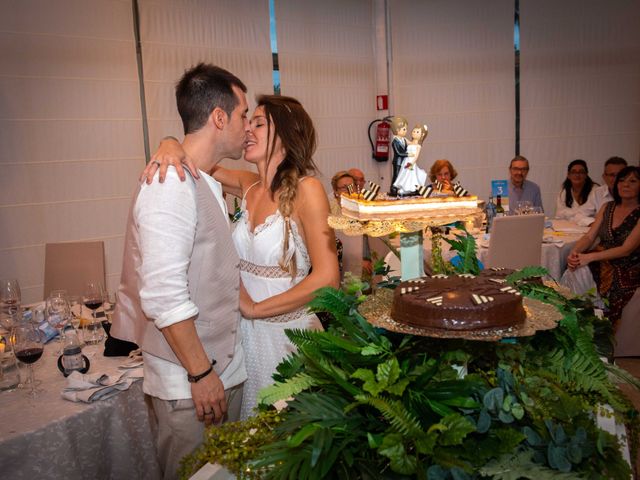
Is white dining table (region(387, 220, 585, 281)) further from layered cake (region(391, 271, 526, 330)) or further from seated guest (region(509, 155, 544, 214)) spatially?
layered cake (region(391, 271, 526, 330))

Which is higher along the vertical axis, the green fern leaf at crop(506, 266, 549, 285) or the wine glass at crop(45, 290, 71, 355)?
the green fern leaf at crop(506, 266, 549, 285)

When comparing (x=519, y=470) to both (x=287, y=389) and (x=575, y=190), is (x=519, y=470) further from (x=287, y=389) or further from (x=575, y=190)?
(x=575, y=190)

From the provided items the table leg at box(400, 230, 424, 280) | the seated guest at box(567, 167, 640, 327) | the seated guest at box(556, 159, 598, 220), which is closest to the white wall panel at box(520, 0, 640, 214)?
the seated guest at box(556, 159, 598, 220)

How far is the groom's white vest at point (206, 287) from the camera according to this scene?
176 centimetres

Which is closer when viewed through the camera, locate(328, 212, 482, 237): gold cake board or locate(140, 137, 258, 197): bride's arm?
locate(328, 212, 482, 237): gold cake board

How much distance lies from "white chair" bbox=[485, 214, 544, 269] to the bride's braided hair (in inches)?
94.8

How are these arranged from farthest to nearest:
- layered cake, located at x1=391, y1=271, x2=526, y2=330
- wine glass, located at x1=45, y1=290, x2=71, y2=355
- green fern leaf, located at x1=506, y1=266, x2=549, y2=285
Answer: wine glass, located at x1=45, y1=290, x2=71, y2=355
green fern leaf, located at x1=506, y1=266, x2=549, y2=285
layered cake, located at x1=391, y1=271, x2=526, y2=330

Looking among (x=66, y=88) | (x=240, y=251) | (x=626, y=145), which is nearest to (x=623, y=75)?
(x=626, y=145)

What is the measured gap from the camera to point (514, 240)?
4.31m

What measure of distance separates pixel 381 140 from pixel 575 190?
219 cm

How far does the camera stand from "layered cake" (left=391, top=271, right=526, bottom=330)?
3.92 feet


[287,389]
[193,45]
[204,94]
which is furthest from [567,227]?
[287,389]

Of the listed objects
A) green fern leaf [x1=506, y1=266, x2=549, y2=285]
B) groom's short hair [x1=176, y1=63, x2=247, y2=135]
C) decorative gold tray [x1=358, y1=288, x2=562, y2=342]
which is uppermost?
groom's short hair [x1=176, y1=63, x2=247, y2=135]

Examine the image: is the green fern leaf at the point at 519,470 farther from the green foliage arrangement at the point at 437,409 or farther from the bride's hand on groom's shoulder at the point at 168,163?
the bride's hand on groom's shoulder at the point at 168,163
